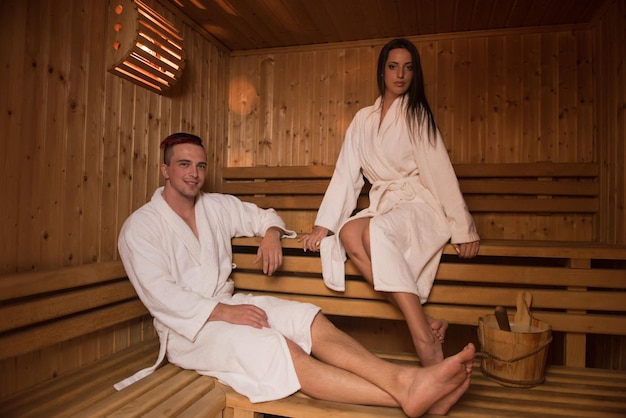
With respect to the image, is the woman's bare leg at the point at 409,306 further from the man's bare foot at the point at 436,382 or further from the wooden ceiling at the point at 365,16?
the wooden ceiling at the point at 365,16

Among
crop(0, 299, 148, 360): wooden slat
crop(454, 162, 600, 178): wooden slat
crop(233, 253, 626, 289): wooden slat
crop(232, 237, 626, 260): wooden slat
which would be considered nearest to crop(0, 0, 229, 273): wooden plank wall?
crop(0, 299, 148, 360): wooden slat

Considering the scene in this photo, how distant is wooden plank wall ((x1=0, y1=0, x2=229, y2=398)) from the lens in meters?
1.71

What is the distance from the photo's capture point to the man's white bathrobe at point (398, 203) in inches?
76.5

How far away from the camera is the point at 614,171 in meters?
2.70

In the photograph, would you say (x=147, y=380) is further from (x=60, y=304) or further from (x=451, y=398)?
(x=451, y=398)

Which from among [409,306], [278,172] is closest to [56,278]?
[409,306]

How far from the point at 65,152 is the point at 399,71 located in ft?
5.34

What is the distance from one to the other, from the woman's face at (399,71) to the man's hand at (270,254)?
1.01 metres

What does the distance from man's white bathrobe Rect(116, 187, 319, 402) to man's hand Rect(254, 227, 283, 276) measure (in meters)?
0.18

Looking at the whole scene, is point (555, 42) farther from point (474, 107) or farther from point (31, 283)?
point (31, 283)

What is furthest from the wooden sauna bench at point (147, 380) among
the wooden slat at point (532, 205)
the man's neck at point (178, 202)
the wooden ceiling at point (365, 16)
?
the wooden ceiling at point (365, 16)

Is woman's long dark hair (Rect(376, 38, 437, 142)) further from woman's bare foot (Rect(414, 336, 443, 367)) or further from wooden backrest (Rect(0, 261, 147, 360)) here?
wooden backrest (Rect(0, 261, 147, 360))

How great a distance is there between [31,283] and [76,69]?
99 cm

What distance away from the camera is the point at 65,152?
196 centimetres
